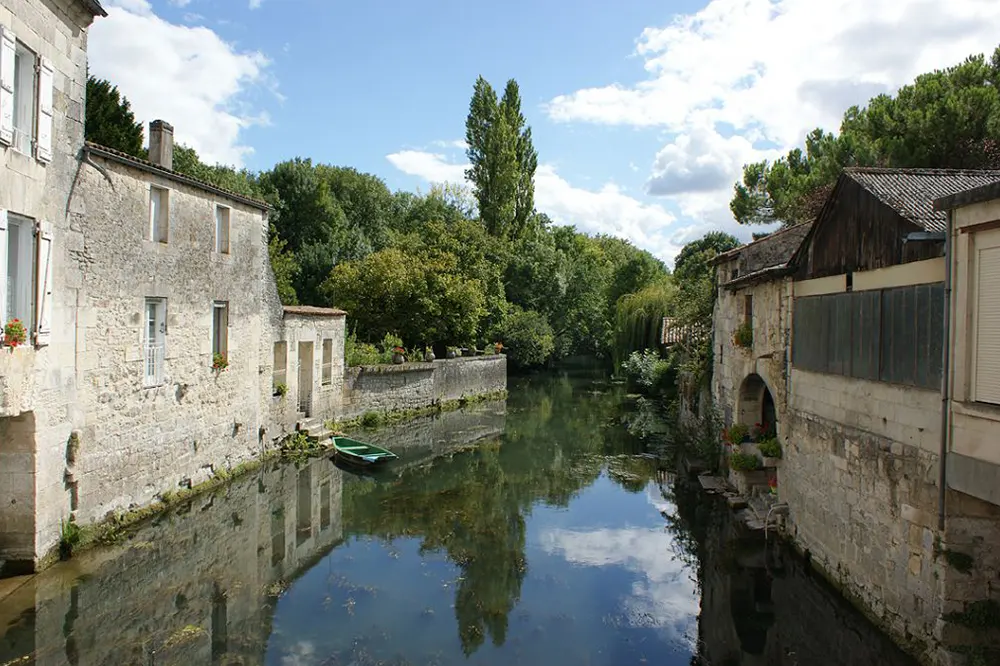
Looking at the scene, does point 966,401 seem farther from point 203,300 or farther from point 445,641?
point 203,300

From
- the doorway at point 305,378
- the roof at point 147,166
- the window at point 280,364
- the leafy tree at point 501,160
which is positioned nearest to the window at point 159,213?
the roof at point 147,166

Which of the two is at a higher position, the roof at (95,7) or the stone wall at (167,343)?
the roof at (95,7)

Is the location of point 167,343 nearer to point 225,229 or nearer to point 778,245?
point 225,229

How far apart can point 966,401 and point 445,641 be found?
608 centimetres

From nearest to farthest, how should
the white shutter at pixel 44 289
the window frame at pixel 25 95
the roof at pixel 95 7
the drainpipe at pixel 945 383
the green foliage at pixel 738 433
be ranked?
the drainpipe at pixel 945 383 → the window frame at pixel 25 95 → the white shutter at pixel 44 289 → the roof at pixel 95 7 → the green foliage at pixel 738 433

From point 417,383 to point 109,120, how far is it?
12.3m

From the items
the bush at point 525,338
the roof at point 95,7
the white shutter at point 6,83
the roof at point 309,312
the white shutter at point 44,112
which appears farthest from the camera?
the bush at point 525,338

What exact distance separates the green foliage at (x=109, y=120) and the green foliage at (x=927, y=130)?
18063 millimetres

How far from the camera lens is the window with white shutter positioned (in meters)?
6.17

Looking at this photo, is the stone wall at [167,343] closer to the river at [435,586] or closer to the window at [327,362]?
the river at [435,586]

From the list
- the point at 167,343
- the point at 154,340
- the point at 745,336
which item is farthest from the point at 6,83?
the point at 745,336

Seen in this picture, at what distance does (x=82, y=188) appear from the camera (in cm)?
1002

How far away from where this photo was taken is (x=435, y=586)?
9633 mm

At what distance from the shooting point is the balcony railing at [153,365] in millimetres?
11830
